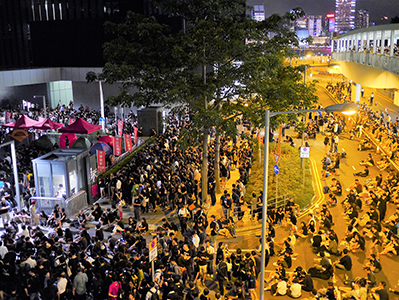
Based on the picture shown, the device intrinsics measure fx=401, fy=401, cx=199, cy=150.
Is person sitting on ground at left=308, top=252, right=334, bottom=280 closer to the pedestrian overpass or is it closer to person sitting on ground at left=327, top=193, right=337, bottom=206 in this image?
person sitting on ground at left=327, top=193, right=337, bottom=206

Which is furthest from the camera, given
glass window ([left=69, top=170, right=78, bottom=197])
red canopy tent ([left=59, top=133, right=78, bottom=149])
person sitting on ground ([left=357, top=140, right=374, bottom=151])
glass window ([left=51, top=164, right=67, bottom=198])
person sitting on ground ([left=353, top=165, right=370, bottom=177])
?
person sitting on ground ([left=357, top=140, right=374, bottom=151])

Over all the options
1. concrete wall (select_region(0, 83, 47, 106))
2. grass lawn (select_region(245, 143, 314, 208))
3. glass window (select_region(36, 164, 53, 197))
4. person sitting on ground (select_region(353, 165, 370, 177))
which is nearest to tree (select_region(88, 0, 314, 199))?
grass lawn (select_region(245, 143, 314, 208))

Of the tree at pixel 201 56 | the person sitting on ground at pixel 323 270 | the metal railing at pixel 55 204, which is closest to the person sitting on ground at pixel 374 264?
the person sitting on ground at pixel 323 270

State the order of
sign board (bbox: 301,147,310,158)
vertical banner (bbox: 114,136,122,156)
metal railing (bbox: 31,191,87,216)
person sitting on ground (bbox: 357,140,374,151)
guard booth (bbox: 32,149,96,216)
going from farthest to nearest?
person sitting on ground (bbox: 357,140,374,151), vertical banner (bbox: 114,136,122,156), sign board (bbox: 301,147,310,158), guard booth (bbox: 32,149,96,216), metal railing (bbox: 31,191,87,216)

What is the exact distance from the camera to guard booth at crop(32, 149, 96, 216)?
54.5ft

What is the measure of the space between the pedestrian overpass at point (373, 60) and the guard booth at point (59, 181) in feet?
55.0

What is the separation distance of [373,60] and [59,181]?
71.3ft

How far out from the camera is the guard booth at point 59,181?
1662 cm

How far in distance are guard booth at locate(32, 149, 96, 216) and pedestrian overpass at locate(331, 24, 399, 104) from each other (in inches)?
660

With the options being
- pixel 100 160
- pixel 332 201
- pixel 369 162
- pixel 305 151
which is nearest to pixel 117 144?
pixel 100 160

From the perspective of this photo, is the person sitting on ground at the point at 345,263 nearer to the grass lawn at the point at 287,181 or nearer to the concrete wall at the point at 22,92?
the grass lawn at the point at 287,181

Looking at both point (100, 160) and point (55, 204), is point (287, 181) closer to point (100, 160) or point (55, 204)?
point (100, 160)

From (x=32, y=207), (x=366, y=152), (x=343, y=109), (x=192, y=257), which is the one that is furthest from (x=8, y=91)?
(x=343, y=109)

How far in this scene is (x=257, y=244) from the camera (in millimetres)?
14656
